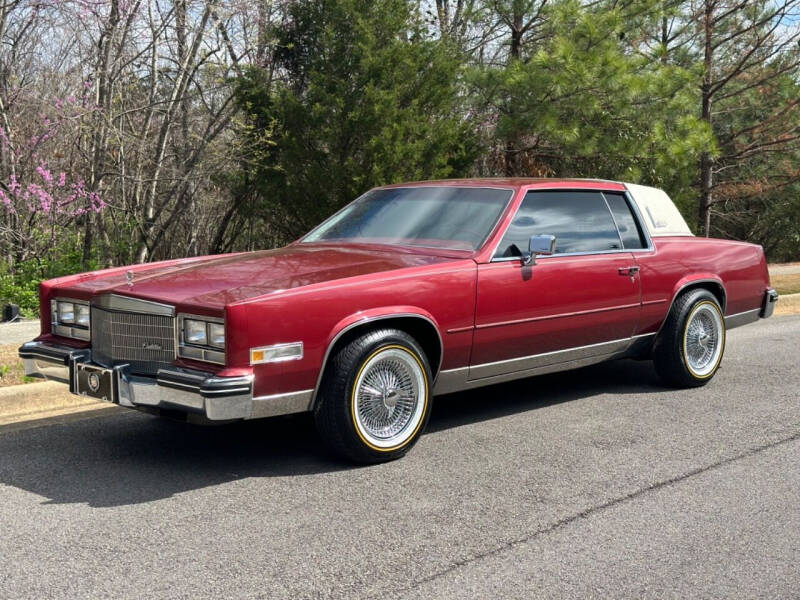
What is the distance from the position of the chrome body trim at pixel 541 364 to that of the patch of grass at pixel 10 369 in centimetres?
307

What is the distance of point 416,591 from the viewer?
352 cm

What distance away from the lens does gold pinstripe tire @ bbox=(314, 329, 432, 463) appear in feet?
16.3

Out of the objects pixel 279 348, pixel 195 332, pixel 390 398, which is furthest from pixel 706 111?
pixel 195 332

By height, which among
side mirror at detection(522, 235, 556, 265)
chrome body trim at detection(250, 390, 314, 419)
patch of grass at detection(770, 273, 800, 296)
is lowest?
patch of grass at detection(770, 273, 800, 296)

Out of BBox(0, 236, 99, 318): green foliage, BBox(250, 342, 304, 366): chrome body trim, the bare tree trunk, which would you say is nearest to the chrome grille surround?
BBox(250, 342, 304, 366): chrome body trim

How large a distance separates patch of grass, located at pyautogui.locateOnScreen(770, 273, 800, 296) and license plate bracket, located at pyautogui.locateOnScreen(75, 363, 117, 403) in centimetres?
1101

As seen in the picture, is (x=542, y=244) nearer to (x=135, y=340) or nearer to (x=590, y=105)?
(x=135, y=340)

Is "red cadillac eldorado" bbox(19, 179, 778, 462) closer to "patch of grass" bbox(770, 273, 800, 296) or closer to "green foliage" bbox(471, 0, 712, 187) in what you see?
"patch of grass" bbox(770, 273, 800, 296)

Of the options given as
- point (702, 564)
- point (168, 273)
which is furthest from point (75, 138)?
point (702, 564)

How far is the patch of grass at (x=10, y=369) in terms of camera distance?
6.73 meters

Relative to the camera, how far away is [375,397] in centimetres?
517

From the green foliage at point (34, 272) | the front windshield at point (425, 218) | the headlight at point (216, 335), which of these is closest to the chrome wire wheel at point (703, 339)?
the front windshield at point (425, 218)

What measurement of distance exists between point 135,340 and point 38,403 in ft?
6.14

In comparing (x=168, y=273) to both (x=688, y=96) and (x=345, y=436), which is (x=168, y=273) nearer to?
(x=345, y=436)
